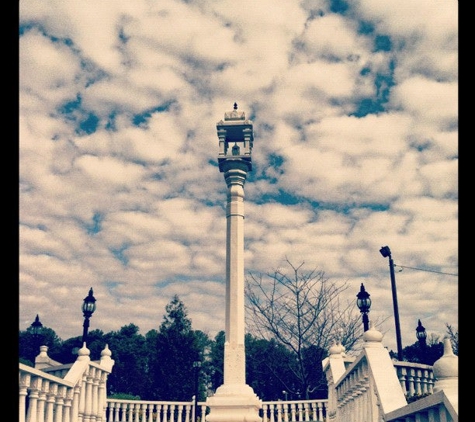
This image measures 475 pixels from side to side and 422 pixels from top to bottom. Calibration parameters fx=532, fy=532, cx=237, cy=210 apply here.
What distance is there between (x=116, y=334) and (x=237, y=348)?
50174 millimetres

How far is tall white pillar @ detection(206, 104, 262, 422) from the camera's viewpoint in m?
11.7

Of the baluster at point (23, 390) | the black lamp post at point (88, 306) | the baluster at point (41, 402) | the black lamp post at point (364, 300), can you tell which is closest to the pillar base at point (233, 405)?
the baluster at point (41, 402)

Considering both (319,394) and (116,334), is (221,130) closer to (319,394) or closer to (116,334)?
(319,394)

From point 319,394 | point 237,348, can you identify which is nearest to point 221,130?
point 237,348

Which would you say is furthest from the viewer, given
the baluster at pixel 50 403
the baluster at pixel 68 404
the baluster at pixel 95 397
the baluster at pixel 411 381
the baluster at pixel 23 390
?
the baluster at pixel 95 397

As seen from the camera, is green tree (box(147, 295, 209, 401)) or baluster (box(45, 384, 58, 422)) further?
green tree (box(147, 295, 209, 401))

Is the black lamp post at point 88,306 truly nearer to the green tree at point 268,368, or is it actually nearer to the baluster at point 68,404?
the baluster at point 68,404

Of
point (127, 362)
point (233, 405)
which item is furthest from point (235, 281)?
point (127, 362)

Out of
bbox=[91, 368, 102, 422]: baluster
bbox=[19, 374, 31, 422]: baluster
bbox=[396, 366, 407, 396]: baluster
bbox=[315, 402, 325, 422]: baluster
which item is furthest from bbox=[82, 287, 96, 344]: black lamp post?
bbox=[396, 366, 407, 396]: baluster

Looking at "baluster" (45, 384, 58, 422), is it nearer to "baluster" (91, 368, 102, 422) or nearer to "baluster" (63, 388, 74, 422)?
"baluster" (63, 388, 74, 422)

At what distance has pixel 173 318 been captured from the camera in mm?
43312

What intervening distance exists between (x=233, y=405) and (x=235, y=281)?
2794mm

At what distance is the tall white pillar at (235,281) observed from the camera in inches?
460
